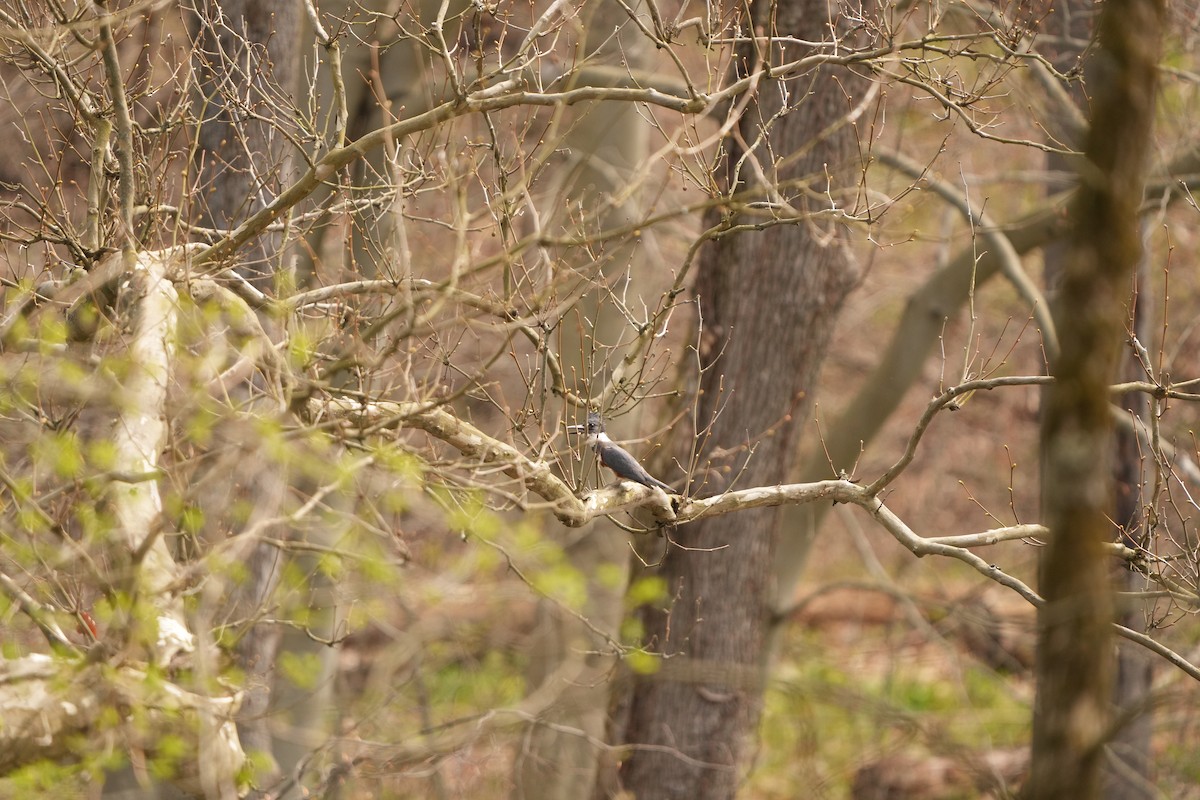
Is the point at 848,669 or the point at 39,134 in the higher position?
the point at 39,134

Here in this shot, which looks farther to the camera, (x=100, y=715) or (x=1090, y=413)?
(x=100, y=715)

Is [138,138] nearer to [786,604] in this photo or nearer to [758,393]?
[758,393]

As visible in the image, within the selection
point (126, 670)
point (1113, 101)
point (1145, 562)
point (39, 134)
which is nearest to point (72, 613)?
point (126, 670)

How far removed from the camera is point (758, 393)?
280 inches

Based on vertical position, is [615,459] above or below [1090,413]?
above

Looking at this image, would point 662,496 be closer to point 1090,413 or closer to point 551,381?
point 551,381

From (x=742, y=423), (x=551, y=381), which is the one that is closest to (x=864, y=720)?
(x=742, y=423)

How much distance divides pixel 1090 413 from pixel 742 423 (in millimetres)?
4713

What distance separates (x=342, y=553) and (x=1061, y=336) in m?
2.30

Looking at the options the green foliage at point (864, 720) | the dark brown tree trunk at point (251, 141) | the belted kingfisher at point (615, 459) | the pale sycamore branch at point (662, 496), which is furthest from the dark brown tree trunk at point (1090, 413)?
the green foliage at point (864, 720)

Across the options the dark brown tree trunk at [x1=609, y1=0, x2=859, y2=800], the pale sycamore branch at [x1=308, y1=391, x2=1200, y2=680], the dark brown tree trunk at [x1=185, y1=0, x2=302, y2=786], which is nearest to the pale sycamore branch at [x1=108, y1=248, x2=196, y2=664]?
the pale sycamore branch at [x1=308, y1=391, x2=1200, y2=680]

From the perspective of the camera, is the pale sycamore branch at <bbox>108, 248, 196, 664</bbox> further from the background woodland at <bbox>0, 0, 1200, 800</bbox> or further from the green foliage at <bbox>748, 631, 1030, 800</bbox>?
the green foliage at <bbox>748, 631, 1030, 800</bbox>

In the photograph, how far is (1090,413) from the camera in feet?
7.86

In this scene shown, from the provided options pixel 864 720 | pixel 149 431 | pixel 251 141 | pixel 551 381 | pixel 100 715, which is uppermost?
pixel 251 141
